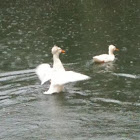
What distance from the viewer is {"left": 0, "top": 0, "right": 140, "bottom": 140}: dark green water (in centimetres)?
1138

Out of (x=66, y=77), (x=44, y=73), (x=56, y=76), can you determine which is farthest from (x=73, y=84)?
(x=66, y=77)

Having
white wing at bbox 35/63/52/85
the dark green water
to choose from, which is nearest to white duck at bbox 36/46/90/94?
white wing at bbox 35/63/52/85

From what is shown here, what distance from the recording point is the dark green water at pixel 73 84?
37.3 ft

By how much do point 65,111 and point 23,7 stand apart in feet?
104

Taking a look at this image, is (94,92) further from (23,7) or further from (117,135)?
(23,7)

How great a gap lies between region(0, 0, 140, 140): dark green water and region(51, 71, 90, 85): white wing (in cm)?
62

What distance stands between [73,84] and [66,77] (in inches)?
73.8

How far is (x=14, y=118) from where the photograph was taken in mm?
12336

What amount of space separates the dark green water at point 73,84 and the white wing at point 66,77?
0.62m

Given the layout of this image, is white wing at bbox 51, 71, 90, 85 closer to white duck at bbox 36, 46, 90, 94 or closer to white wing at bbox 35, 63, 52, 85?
white duck at bbox 36, 46, 90, 94

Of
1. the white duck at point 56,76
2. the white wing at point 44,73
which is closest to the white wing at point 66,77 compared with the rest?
the white duck at point 56,76

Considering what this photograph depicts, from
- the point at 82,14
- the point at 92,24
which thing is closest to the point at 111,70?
the point at 92,24

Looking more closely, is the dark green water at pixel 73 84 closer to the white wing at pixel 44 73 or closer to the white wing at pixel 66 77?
the white wing at pixel 44 73

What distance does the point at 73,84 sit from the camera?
15891 millimetres
